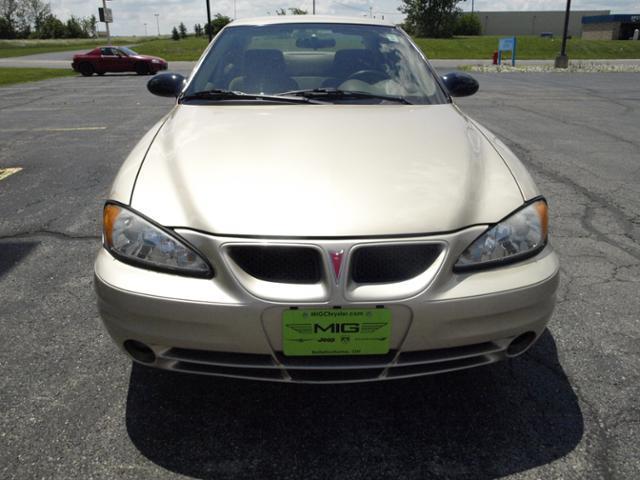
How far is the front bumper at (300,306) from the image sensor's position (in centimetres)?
171

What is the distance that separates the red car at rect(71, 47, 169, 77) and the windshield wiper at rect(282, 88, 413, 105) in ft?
71.8

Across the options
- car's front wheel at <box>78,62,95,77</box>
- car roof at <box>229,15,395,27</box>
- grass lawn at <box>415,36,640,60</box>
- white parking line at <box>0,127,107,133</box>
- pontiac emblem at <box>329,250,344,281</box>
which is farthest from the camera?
grass lawn at <box>415,36,640,60</box>

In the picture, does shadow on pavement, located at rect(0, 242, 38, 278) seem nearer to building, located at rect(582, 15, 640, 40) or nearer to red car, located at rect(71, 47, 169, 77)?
red car, located at rect(71, 47, 169, 77)

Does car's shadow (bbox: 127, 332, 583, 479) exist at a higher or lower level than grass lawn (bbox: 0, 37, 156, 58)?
lower

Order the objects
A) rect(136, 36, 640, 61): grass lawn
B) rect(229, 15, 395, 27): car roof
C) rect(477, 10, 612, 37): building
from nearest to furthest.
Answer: rect(229, 15, 395, 27): car roof < rect(136, 36, 640, 61): grass lawn < rect(477, 10, 612, 37): building

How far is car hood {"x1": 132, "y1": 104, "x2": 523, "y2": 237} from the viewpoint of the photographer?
70.4 inches

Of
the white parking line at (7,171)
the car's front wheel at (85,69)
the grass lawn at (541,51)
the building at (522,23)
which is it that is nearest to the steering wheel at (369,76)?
the white parking line at (7,171)

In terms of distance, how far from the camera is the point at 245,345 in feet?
5.73

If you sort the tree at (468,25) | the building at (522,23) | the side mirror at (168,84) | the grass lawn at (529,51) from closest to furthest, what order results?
the side mirror at (168,84) < the grass lawn at (529,51) < the tree at (468,25) < the building at (522,23)

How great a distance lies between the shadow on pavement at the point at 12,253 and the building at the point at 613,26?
70953 mm

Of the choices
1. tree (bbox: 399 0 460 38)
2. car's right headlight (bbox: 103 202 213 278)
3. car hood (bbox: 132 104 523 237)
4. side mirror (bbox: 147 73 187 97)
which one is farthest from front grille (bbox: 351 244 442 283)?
tree (bbox: 399 0 460 38)

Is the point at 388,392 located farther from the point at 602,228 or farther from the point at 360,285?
the point at 602,228

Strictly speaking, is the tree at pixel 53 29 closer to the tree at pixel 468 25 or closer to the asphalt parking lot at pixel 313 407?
the tree at pixel 468 25

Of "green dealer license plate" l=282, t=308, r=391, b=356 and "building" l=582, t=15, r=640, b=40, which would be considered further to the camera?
"building" l=582, t=15, r=640, b=40
